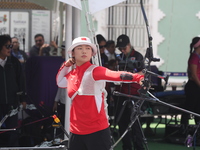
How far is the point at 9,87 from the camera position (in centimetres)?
675

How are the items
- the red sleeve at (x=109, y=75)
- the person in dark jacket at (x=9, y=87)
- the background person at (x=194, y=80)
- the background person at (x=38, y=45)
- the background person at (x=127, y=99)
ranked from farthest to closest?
the background person at (x=38, y=45) < the background person at (x=194, y=80) < the person in dark jacket at (x=9, y=87) < the background person at (x=127, y=99) < the red sleeve at (x=109, y=75)

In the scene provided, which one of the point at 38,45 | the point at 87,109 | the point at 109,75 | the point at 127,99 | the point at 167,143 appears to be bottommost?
the point at 167,143

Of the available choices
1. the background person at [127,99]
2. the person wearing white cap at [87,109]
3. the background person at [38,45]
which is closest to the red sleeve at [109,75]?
the person wearing white cap at [87,109]

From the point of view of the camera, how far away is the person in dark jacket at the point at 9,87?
671 cm

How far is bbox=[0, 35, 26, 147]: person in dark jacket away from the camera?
22.0 feet

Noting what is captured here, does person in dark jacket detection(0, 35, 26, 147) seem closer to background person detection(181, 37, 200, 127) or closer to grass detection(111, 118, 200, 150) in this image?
grass detection(111, 118, 200, 150)

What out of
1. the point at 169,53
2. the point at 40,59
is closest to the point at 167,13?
the point at 169,53

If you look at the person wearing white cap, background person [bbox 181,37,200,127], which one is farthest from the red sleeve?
background person [bbox 181,37,200,127]

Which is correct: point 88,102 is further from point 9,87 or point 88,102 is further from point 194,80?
point 194,80

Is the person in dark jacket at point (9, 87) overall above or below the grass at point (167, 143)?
above

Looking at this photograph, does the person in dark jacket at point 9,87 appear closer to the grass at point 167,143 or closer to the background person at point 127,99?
the background person at point 127,99

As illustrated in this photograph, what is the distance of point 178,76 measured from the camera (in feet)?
35.5

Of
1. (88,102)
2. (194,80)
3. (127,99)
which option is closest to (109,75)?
(88,102)

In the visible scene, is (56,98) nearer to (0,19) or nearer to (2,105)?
(2,105)
